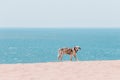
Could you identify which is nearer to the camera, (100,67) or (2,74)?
(2,74)

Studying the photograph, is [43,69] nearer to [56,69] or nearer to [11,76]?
[56,69]

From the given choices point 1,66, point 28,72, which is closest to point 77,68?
point 28,72

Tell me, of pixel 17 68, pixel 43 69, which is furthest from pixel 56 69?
pixel 17 68

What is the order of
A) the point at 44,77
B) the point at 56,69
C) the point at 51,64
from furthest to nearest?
the point at 51,64 < the point at 56,69 < the point at 44,77

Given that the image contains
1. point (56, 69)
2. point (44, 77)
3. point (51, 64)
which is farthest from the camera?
point (51, 64)

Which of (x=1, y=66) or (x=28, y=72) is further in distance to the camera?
(x=1, y=66)

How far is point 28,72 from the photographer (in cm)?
2012

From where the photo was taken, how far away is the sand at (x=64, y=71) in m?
18.9

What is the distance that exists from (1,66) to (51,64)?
2.65m

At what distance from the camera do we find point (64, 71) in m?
20.5

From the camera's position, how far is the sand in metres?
18.9

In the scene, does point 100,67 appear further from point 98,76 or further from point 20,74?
point 20,74

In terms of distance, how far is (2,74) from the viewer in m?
19.7

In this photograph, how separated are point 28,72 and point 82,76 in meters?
2.71
